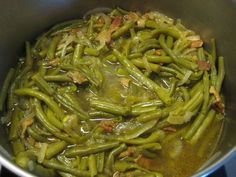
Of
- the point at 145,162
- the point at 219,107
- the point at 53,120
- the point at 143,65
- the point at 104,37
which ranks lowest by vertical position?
the point at 145,162

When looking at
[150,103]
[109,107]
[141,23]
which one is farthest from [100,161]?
[141,23]

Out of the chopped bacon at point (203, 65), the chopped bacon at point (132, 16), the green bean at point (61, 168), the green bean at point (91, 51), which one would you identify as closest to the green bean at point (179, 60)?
the chopped bacon at point (203, 65)

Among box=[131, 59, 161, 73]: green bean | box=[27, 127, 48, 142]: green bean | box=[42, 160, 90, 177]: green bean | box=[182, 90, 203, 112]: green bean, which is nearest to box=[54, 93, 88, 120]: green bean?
box=[27, 127, 48, 142]: green bean

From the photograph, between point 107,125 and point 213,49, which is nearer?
point 107,125

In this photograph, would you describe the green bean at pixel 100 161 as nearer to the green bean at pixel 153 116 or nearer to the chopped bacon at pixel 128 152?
the chopped bacon at pixel 128 152

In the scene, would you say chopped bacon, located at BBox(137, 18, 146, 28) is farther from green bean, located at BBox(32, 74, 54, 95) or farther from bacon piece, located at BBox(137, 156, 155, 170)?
bacon piece, located at BBox(137, 156, 155, 170)

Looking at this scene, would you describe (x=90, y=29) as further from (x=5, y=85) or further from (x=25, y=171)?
(x=25, y=171)
